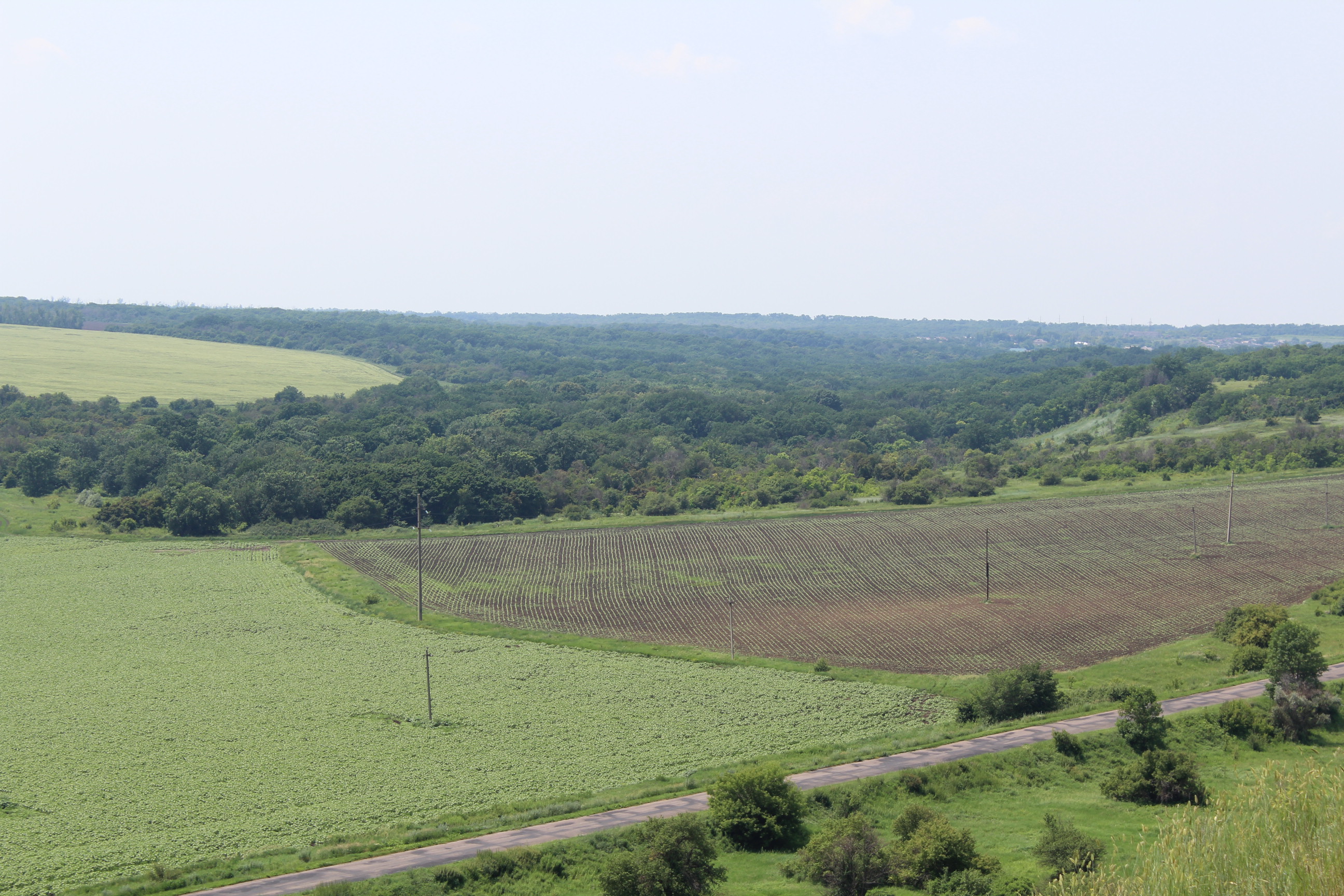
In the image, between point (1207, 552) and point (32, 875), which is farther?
point (1207, 552)

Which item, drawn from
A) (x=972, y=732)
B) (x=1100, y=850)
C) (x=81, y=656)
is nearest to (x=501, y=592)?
(x=81, y=656)

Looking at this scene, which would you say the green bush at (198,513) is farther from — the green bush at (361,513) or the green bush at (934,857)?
the green bush at (934,857)

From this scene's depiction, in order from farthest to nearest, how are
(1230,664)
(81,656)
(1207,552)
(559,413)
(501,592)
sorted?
(559,413), (1207,552), (501,592), (81,656), (1230,664)

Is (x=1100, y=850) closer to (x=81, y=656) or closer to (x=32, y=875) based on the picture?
(x=32, y=875)

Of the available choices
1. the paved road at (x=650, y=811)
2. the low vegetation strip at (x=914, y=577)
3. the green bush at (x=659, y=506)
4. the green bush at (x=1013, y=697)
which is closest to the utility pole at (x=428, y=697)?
the paved road at (x=650, y=811)

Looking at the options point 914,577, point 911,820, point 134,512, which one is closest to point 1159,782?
point 911,820

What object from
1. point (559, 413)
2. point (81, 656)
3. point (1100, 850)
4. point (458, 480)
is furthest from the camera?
point (559, 413)
